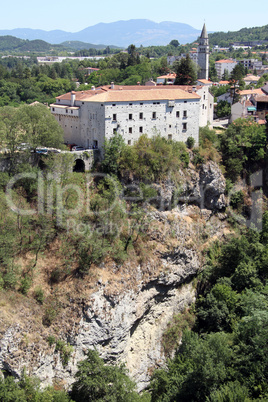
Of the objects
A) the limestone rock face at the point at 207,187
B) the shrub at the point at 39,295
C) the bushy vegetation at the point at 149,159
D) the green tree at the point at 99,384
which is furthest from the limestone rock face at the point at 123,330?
the bushy vegetation at the point at 149,159

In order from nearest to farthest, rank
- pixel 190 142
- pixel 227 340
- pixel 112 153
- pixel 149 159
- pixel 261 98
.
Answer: pixel 227 340
pixel 112 153
pixel 149 159
pixel 190 142
pixel 261 98

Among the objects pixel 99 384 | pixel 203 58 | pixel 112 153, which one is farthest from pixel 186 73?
pixel 99 384

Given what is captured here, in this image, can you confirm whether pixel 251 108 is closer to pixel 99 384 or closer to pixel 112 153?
pixel 112 153

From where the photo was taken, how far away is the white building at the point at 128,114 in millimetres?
42531

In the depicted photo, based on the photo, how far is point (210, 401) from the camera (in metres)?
27.6

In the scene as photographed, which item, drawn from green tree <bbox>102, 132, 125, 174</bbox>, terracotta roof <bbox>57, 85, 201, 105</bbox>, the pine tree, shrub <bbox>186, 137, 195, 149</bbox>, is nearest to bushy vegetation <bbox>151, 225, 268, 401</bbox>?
shrub <bbox>186, 137, 195, 149</bbox>

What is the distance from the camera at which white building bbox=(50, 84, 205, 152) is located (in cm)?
4253

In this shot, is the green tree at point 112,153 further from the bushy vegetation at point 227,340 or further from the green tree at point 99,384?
the green tree at point 99,384

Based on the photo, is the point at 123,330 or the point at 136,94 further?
the point at 136,94

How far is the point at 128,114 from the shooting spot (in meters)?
43.4

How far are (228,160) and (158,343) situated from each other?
929 inches

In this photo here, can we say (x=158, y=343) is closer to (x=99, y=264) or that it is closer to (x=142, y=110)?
(x=99, y=264)

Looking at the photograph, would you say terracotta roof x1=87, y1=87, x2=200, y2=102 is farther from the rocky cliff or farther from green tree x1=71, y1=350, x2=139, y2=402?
green tree x1=71, y1=350, x2=139, y2=402

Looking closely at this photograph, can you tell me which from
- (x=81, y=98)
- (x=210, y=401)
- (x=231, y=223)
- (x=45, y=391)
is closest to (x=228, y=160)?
(x=231, y=223)
